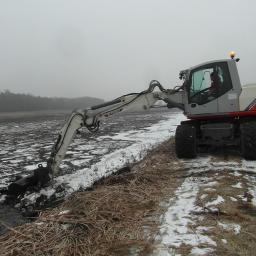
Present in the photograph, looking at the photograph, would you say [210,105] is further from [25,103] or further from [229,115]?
[25,103]

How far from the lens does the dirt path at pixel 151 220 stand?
496 centimetres

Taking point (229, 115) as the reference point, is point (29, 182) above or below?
below

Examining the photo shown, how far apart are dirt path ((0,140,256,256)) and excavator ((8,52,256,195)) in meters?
2.06

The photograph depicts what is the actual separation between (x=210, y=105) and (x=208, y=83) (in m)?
0.62

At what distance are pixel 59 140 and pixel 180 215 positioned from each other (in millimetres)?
3704

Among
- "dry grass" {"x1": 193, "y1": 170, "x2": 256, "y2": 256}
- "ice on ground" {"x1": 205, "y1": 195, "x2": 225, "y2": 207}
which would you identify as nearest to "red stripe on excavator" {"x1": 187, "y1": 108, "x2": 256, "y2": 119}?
"dry grass" {"x1": 193, "y1": 170, "x2": 256, "y2": 256}

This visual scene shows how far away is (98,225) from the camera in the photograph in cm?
569

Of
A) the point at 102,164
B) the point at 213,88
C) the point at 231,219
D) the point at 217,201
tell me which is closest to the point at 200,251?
the point at 231,219

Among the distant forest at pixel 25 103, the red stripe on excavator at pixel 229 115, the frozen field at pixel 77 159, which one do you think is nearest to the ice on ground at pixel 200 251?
the frozen field at pixel 77 159

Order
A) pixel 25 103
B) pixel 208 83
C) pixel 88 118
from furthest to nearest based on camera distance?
1. pixel 25 103
2. pixel 208 83
3. pixel 88 118

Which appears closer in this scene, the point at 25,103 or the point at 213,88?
the point at 213,88

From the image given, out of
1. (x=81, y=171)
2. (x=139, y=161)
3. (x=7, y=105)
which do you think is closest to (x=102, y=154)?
(x=139, y=161)

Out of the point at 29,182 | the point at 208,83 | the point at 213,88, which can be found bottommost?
the point at 29,182

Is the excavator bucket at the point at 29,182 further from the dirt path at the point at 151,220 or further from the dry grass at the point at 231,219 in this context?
the dry grass at the point at 231,219
